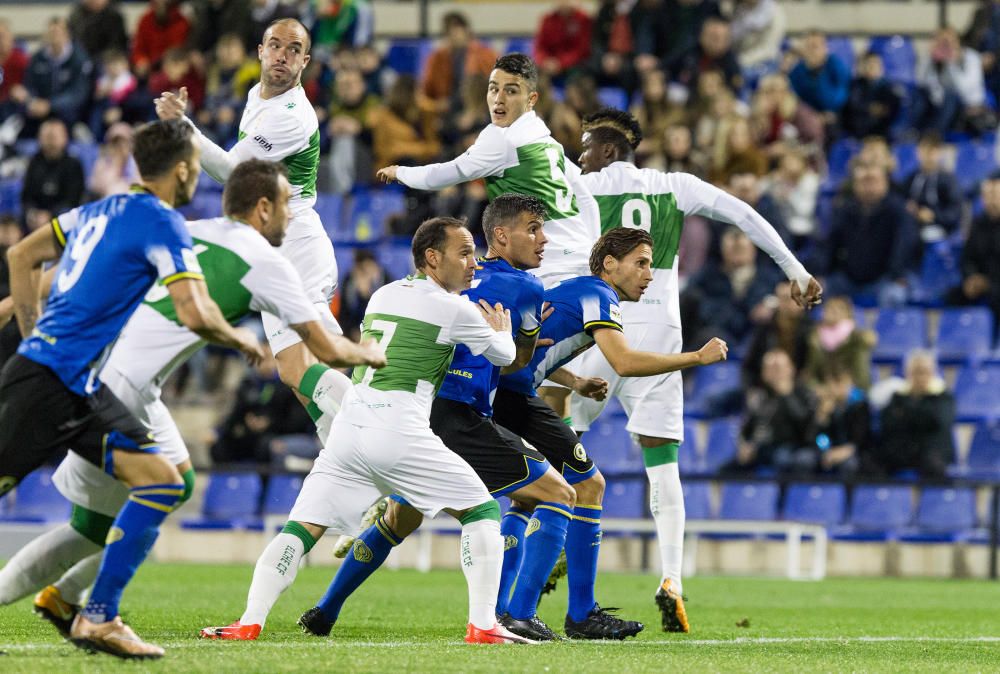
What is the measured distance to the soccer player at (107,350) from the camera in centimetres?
598

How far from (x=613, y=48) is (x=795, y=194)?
3.49 m

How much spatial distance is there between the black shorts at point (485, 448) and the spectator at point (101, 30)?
15649mm

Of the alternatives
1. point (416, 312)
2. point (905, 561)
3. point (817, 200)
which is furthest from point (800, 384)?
point (416, 312)

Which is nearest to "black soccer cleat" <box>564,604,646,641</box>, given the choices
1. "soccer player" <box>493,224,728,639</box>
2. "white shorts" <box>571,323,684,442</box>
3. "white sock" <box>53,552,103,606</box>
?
"soccer player" <box>493,224,728,639</box>

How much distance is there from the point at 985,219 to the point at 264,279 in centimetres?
1191

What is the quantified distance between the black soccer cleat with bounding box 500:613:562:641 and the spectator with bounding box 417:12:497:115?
1186 centimetres

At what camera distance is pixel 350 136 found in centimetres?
1905

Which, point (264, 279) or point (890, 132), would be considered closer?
point (264, 279)

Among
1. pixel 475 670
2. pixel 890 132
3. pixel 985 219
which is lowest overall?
pixel 475 670

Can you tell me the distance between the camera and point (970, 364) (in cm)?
1642

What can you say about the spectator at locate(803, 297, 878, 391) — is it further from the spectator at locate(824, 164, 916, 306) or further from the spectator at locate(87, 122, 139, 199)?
the spectator at locate(87, 122, 139, 199)

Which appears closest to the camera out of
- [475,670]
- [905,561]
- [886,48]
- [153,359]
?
[475,670]

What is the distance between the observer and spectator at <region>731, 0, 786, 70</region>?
19.7 metres

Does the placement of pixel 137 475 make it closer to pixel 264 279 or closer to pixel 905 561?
pixel 264 279
